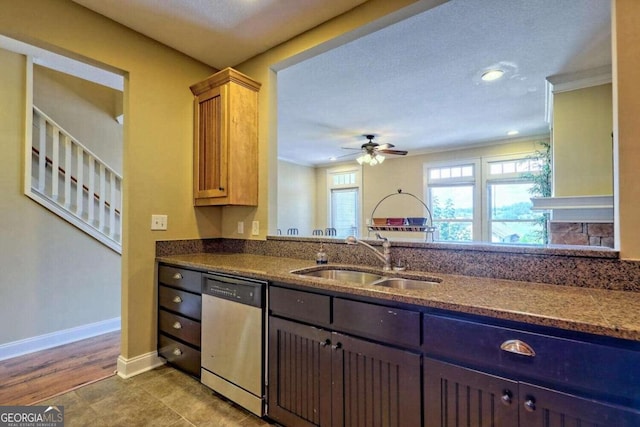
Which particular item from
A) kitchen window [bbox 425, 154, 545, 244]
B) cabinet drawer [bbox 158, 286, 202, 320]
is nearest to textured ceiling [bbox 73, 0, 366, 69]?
cabinet drawer [bbox 158, 286, 202, 320]

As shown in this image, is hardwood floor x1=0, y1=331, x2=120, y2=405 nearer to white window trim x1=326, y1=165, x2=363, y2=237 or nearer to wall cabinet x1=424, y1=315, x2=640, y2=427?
wall cabinet x1=424, y1=315, x2=640, y2=427

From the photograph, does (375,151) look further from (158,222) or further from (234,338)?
(234,338)

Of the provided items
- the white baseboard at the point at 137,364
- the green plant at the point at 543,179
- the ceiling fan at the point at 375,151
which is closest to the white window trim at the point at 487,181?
→ the green plant at the point at 543,179

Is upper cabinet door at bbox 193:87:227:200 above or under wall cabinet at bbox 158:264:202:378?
above

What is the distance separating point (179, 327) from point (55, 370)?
1.09 m

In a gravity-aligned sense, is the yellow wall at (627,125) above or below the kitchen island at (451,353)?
above

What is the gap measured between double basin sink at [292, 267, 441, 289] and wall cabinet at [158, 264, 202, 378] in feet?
2.67

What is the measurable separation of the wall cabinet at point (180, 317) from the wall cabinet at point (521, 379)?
1576 mm

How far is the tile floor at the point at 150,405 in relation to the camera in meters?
1.77

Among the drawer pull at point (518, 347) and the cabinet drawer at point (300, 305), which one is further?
the cabinet drawer at point (300, 305)

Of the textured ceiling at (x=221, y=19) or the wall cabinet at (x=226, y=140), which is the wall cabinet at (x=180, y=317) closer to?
the wall cabinet at (x=226, y=140)

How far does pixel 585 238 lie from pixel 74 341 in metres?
4.89

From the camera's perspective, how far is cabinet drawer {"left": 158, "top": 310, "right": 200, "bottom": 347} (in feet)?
7.02

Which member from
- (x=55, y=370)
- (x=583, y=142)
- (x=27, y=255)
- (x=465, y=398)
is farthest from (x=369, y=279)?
(x=27, y=255)
